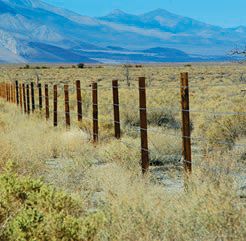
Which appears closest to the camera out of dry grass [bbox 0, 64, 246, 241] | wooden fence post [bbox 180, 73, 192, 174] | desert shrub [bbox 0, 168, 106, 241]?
desert shrub [bbox 0, 168, 106, 241]

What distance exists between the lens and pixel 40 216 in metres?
5.58

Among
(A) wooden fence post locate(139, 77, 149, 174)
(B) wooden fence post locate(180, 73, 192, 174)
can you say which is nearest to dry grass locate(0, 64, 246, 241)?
(A) wooden fence post locate(139, 77, 149, 174)

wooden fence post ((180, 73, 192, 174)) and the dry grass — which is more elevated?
wooden fence post ((180, 73, 192, 174))

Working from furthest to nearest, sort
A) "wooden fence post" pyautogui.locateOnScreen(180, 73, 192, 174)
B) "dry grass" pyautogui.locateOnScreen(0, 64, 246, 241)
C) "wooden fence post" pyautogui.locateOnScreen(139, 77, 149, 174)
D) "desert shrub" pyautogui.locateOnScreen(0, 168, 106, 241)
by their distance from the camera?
1. "wooden fence post" pyautogui.locateOnScreen(139, 77, 149, 174)
2. "wooden fence post" pyautogui.locateOnScreen(180, 73, 192, 174)
3. "dry grass" pyautogui.locateOnScreen(0, 64, 246, 241)
4. "desert shrub" pyautogui.locateOnScreen(0, 168, 106, 241)

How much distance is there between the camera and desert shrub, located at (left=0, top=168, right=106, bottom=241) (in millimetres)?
5520

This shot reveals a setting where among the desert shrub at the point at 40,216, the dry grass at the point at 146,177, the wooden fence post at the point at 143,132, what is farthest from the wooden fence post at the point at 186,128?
the desert shrub at the point at 40,216

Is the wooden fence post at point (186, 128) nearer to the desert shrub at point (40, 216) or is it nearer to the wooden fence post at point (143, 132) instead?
the wooden fence post at point (143, 132)

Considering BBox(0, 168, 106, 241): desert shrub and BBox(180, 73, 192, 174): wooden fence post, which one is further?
BBox(180, 73, 192, 174): wooden fence post

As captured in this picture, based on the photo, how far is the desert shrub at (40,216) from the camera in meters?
5.52

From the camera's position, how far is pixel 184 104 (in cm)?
949

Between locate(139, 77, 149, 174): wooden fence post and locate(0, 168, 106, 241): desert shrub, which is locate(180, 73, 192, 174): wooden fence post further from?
locate(0, 168, 106, 241): desert shrub

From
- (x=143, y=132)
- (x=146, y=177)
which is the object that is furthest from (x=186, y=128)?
(x=143, y=132)

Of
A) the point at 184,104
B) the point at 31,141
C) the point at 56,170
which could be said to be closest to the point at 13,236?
the point at 184,104

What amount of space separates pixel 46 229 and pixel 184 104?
14.2 feet
